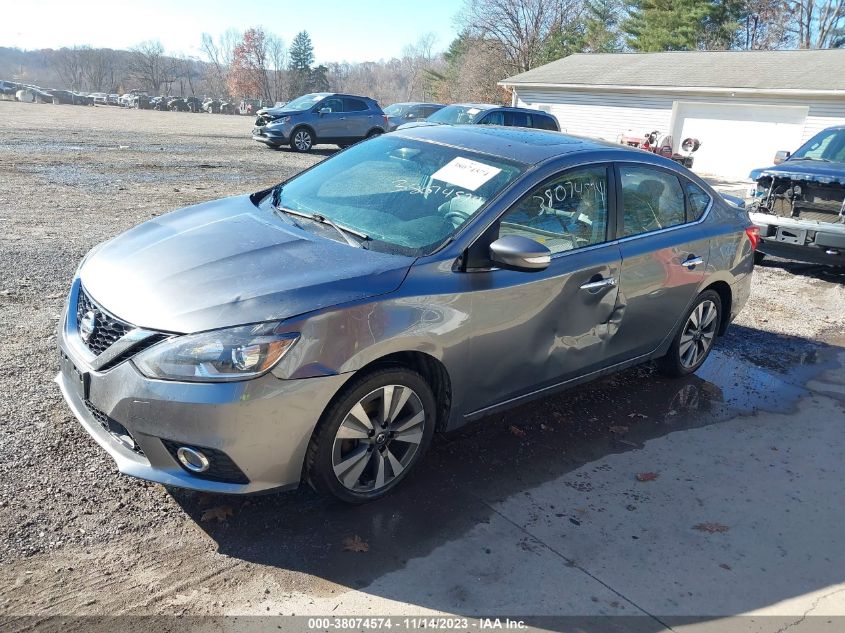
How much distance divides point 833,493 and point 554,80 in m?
28.6

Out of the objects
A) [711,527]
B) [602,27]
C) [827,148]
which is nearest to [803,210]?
[827,148]

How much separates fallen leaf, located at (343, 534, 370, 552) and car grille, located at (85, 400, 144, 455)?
Answer: 986 millimetres

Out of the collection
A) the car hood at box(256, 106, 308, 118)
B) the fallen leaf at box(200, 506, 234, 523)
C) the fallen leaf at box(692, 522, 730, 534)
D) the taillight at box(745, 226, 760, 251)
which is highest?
the car hood at box(256, 106, 308, 118)

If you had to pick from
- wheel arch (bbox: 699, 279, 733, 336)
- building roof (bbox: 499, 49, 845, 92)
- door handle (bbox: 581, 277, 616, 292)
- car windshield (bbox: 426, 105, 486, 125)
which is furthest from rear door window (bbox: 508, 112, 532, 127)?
door handle (bbox: 581, 277, 616, 292)

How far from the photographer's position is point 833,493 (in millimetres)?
4004

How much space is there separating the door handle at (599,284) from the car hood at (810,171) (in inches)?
232

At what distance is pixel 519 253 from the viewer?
11.2 ft

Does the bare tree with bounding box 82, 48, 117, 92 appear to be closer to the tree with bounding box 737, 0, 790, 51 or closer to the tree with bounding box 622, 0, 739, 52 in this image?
the tree with bounding box 622, 0, 739, 52

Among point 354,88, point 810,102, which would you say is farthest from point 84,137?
point 354,88

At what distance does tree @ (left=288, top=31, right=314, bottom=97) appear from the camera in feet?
276

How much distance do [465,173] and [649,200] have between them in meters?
1.47

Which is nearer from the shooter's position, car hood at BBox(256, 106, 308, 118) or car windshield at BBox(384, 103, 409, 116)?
car hood at BBox(256, 106, 308, 118)

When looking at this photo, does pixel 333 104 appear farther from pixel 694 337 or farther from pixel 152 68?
pixel 152 68

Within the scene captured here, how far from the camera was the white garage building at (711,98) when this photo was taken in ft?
72.7
